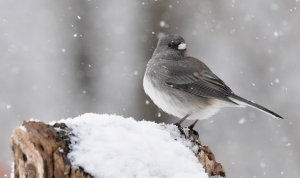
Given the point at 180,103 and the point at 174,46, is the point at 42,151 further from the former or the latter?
the point at 174,46

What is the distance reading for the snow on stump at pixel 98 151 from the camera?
8.87 feet

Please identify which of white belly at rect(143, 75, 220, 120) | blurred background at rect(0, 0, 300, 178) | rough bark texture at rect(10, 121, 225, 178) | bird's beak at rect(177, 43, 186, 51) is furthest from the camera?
blurred background at rect(0, 0, 300, 178)

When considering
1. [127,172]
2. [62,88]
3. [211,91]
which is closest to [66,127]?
[127,172]

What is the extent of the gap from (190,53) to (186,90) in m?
4.50

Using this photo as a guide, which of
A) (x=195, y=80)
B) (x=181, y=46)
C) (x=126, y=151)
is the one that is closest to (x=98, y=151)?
(x=126, y=151)

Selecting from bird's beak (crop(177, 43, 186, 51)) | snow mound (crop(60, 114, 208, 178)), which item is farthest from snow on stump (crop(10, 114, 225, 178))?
bird's beak (crop(177, 43, 186, 51))

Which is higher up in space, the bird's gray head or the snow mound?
the bird's gray head

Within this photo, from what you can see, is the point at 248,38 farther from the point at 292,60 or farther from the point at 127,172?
the point at 127,172

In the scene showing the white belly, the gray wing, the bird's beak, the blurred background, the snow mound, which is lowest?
the snow mound

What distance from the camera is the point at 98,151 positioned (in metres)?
2.80

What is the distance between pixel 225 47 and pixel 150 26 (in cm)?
145

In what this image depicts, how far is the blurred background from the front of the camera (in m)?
9.05

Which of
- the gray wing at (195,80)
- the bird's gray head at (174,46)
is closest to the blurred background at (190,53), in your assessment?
the bird's gray head at (174,46)

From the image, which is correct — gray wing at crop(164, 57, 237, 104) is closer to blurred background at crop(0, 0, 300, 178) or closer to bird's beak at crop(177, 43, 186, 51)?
bird's beak at crop(177, 43, 186, 51)
